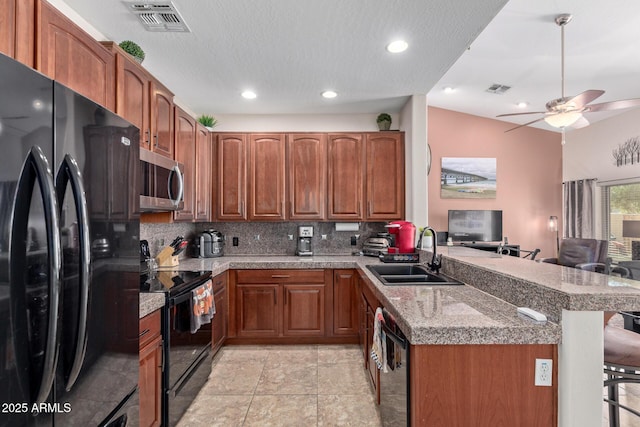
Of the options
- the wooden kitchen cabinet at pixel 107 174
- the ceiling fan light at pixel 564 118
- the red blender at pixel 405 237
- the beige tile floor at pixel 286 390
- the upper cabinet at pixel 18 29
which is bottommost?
the beige tile floor at pixel 286 390

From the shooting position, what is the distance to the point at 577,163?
6.22 m

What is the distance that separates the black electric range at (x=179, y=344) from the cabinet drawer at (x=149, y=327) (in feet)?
0.23

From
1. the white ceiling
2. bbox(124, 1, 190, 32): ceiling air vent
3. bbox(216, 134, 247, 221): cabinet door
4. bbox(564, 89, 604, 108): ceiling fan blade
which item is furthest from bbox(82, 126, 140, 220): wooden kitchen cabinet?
bbox(564, 89, 604, 108): ceiling fan blade

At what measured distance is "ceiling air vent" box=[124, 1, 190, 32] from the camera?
1.93 metres

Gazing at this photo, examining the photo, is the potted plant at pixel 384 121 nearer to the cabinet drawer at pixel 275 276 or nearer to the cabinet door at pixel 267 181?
the cabinet door at pixel 267 181

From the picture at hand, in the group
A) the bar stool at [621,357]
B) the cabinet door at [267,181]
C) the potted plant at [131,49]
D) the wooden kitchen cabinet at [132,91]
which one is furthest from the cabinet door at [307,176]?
the bar stool at [621,357]

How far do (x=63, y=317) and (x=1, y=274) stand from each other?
246 millimetres

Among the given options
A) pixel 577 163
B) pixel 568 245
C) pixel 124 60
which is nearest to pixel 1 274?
pixel 124 60

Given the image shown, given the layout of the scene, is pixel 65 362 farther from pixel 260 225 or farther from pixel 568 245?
pixel 568 245

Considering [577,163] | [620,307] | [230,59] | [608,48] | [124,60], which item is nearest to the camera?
[620,307]

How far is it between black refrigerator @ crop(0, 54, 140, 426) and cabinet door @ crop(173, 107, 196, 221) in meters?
1.59

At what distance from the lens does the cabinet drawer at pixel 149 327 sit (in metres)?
1.71

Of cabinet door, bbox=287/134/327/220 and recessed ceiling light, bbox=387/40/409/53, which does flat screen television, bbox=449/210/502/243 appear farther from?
recessed ceiling light, bbox=387/40/409/53

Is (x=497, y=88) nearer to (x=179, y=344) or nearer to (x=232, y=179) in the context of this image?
(x=232, y=179)
